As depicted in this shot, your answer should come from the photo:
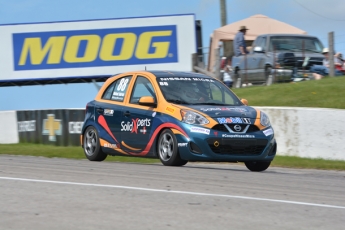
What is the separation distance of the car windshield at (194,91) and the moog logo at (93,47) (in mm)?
19313

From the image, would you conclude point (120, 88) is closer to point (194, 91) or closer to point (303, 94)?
point (194, 91)

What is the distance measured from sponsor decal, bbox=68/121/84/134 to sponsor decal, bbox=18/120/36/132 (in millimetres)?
1695

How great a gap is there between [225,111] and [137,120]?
5.19 feet

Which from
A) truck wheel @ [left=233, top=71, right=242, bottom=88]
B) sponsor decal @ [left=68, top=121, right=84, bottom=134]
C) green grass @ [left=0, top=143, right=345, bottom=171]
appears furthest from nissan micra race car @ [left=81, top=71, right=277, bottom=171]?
truck wheel @ [left=233, top=71, right=242, bottom=88]

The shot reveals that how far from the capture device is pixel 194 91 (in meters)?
12.3

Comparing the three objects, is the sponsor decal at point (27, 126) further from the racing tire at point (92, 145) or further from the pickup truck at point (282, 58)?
the racing tire at point (92, 145)

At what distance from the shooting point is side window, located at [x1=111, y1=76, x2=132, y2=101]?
1296 centimetres

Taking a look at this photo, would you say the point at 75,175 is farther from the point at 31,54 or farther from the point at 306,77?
the point at 31,54

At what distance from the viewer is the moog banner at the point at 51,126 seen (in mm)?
19844

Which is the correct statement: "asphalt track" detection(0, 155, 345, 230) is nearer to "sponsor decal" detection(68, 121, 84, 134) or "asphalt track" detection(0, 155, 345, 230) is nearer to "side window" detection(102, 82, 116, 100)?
"side window" detection(102, 82, 116, 100)

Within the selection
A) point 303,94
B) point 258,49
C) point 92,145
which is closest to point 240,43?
point 258,49

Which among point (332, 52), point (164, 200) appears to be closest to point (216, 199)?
point (164, 200)

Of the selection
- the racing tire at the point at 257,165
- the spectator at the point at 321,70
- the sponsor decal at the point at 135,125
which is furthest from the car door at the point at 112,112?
the spectator at the point at 321,70

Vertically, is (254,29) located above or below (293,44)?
below
